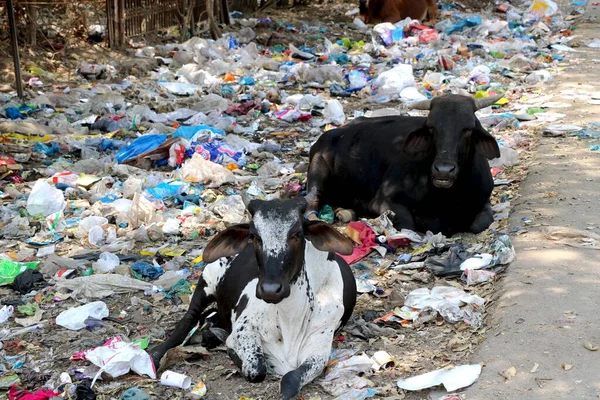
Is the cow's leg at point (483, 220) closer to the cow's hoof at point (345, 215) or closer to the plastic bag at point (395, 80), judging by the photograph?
the cow's hoof at point (345, 215)

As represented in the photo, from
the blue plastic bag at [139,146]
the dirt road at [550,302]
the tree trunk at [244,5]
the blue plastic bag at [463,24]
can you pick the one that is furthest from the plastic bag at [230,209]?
the tree trunk at [244,5]

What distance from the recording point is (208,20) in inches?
512

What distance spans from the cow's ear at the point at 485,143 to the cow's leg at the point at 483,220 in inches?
15.8

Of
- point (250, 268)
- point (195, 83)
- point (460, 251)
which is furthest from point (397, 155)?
point (195, 83)

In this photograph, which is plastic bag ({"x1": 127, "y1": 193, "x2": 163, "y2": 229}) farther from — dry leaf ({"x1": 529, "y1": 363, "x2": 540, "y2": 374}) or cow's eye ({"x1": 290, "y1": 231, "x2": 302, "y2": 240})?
dry leaf ({"x1": 529, "y1": 363, "x2": 540, "y2": 374})

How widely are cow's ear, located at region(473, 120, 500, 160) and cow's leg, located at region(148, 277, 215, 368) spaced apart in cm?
229

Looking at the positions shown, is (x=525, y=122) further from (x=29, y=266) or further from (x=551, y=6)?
(x=551, y=6)

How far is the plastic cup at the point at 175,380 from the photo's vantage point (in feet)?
12.6

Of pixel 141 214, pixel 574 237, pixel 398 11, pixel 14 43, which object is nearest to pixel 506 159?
pixel 574 237

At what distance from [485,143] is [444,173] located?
499mm

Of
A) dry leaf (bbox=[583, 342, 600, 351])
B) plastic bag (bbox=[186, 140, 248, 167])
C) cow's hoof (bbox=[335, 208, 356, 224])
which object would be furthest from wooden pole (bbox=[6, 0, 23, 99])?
dry leaf (bbox=[583, 342, 600, 351])

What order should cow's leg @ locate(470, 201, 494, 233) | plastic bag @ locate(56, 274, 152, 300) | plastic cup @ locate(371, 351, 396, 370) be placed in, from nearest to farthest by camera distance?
1. plastic cup @ locate(371, 351, 396, 370)
2. plastic bag @ locate(56, 274, 152, 300)
3. cow's leg @ locate(470, 201, 494, 233)

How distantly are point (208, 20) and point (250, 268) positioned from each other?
935 cm

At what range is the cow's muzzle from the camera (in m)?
5.42
